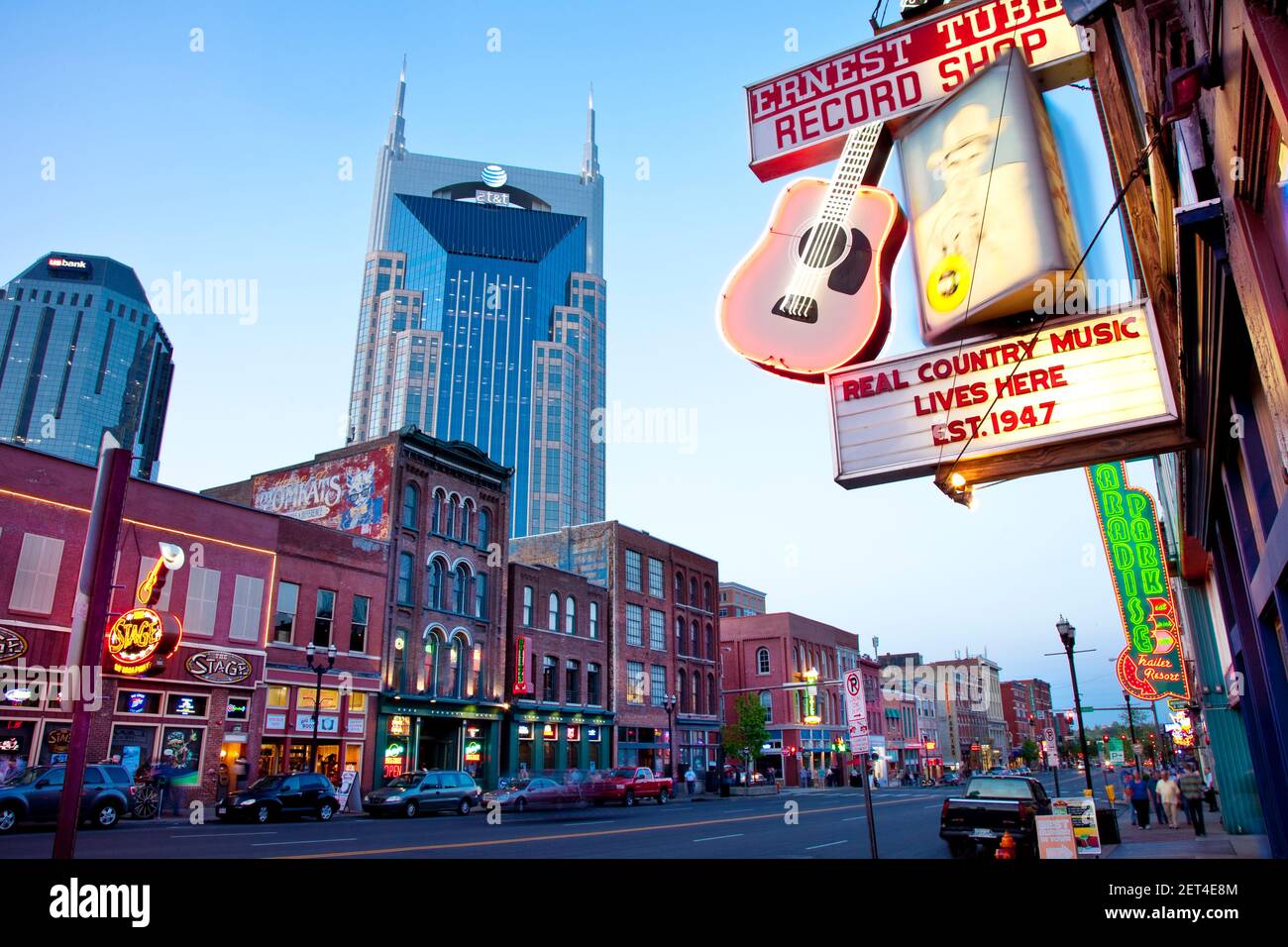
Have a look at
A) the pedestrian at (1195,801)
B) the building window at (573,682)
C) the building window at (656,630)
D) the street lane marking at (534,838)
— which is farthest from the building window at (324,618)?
the pedestrian at (1195,801)

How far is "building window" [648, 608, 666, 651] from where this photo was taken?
58.8m

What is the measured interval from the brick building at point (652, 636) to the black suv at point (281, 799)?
88.4 ft

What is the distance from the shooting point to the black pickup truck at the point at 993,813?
1698 cm

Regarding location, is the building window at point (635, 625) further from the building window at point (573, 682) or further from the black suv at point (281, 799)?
the black suv at point (281, 799)

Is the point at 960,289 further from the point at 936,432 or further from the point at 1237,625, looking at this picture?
the point at 1237,625

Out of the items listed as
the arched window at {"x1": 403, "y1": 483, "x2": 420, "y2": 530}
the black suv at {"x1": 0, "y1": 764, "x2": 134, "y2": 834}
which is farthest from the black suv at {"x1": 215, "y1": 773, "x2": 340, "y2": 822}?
the arched window at {"x1": 403, "y1": 483, "x2": 420, "y2": 530}

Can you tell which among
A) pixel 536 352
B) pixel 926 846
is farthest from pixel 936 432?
pixel 536 352

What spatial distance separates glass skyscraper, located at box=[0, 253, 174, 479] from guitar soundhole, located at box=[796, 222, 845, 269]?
A: 200 metres

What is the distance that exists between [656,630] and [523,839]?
40961 millimetres

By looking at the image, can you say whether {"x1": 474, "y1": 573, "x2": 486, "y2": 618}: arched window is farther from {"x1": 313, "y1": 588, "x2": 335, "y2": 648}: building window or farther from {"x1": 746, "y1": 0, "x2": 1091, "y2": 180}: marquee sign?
{"x1": 746, "y1": 0, "x2": 1091, "y2": 180}: marquee sign

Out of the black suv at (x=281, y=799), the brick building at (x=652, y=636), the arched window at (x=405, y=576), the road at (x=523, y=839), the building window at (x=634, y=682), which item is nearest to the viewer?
the road at (x=523, y=839)

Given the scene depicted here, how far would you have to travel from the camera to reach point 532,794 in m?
34.0

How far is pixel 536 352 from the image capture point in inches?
7687
